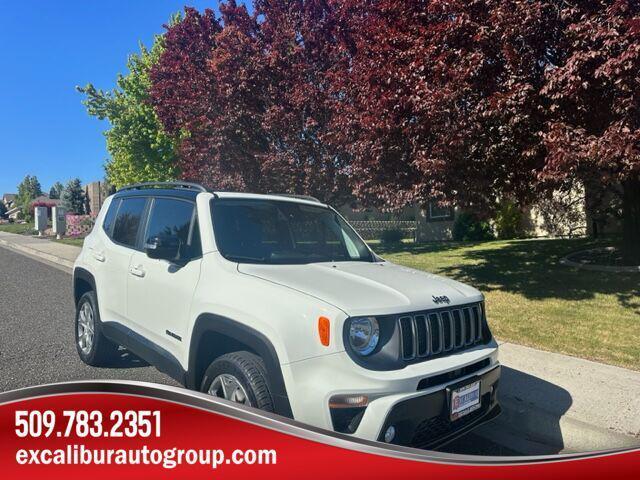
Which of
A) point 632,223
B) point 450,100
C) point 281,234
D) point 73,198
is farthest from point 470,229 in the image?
point 73,198

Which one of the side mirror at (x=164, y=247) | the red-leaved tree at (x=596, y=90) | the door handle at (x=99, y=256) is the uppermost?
the red-leaved tree at (x=596, y=90)

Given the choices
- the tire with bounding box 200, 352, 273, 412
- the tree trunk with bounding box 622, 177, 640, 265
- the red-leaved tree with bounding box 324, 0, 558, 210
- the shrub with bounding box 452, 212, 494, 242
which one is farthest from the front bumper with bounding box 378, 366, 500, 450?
the shrub with bounding box 452, 212, 494, 242

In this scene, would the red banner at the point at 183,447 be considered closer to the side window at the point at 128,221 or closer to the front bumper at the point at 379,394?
the front bumper at the point at 379,394

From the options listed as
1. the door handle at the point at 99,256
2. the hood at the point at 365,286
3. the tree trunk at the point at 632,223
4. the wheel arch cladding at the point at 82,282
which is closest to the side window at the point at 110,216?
the door handle at the point at 99,256

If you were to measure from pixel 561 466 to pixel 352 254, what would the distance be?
6.96ft

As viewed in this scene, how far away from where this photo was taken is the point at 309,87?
32.4 ft

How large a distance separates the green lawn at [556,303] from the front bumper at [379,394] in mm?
3271

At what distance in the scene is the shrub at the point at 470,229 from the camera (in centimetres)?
1852

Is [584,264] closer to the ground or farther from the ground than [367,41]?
closer to the ground

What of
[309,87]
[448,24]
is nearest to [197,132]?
[309,87]

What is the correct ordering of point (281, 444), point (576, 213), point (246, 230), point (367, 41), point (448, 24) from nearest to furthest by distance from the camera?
→ point (281, 444), point (246, 230), point (448, 24), point (367, 41), point (576, 213)

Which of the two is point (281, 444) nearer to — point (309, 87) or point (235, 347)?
point (235, 347)

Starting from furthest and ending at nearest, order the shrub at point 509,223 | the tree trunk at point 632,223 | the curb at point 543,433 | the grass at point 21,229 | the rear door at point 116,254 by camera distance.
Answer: the grass at point 21,229, the shrub at point 509,223, the tree trunk at point 632,223, the rear door at point 116,254, the curb at point 543,433

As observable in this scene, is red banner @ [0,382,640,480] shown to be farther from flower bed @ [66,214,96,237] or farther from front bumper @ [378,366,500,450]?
flower bed @ [66,214,96,237]
